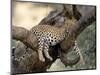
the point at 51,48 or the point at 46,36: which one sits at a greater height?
the point at 46,36

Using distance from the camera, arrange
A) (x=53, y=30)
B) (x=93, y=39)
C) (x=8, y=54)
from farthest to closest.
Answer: (x=93, y=39) < (x=53, y=30) < (x=8, y=54)

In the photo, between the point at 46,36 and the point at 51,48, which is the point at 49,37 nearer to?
the point at 46,36

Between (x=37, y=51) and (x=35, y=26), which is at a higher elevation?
(x=35, y=26)

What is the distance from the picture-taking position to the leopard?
2465mm

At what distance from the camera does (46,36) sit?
2494 millimetres

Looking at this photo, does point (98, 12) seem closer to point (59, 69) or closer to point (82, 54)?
point (82, 54)

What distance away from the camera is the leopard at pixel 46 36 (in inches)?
97.0

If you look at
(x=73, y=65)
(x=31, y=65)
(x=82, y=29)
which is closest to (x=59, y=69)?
(x=73, y=65)

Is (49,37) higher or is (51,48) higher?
(49,37)

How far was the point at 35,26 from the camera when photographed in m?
2.45

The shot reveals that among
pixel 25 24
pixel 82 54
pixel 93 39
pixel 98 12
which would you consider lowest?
pixel 82 54

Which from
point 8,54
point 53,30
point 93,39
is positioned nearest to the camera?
point 8,54

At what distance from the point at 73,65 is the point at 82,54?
0.19m

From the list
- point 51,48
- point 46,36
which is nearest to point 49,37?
point 46,36
